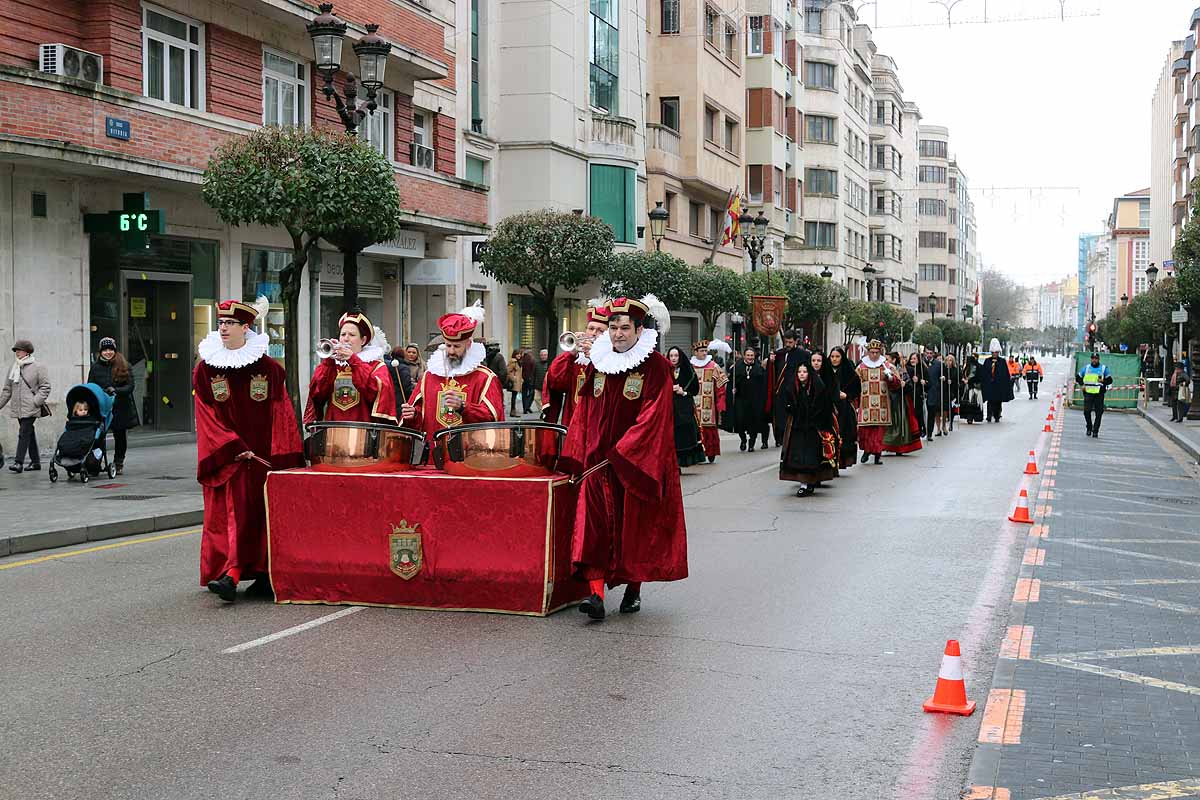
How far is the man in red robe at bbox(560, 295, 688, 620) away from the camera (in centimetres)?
784

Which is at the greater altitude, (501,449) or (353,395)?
(353,395)

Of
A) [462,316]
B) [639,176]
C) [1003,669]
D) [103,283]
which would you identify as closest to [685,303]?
[639,176]

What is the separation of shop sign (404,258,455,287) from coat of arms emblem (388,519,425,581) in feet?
Answer: 69.6

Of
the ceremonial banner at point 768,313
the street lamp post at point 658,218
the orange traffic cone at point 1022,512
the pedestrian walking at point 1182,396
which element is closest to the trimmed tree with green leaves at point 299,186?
the orange traffic cone at point 1022,512

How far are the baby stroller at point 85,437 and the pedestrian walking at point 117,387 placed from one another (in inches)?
10.8

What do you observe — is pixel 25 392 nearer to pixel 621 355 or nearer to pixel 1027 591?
pixel 621 355

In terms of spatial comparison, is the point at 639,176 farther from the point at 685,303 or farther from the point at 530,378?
the point at 530,378

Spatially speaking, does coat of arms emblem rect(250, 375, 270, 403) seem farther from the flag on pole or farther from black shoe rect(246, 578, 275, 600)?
the flag on pole

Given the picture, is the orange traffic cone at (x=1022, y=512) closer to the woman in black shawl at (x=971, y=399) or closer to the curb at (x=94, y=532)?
the curb at (x=94, y=532)

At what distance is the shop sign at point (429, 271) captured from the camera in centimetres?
2877

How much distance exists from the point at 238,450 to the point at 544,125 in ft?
85.7

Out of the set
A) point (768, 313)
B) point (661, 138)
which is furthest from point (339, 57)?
point (661, 138)

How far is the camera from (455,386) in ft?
29.5

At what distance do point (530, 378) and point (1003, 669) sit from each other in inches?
926
